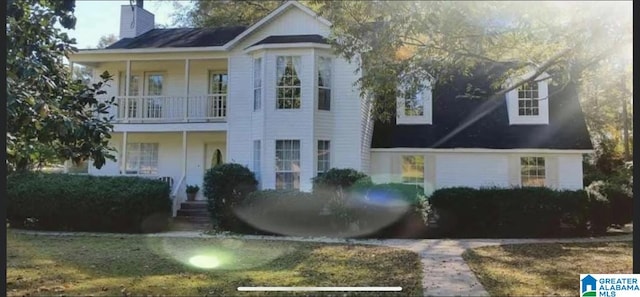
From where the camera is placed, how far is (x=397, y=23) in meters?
8.00

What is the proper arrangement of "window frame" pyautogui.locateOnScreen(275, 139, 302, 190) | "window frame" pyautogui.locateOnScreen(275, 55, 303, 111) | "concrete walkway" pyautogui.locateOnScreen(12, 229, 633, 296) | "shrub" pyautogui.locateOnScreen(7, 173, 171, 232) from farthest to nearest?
1. "window frame" pyautogui.locateOnScreen(275, 55, 303, 111)
2. "window frame" pyautogui.locateOnScreen(275, 139, 302, 190)
3. "shrub" pyautogui.locateOnScreen(7, 173, 171, 232)
4. "concrete walkway" pyautogui.locateOnScreen(12, 229, 633, 296)

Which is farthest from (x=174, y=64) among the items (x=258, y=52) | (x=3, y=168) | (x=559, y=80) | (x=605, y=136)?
(x=605, y=136)

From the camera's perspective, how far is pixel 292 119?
13.5m

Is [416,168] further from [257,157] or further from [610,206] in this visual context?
[610,206]

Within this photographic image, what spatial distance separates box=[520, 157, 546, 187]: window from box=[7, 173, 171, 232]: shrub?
10.0 meters

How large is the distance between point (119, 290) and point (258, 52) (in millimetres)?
9080

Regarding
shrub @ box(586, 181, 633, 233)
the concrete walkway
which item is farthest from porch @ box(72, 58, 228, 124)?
shrub @ box(586, 181, 633, 233)

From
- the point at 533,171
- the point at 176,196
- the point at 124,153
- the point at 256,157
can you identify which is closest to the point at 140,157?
the point at 124,153

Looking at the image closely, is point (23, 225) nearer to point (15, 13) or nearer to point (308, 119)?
point (308, 119)

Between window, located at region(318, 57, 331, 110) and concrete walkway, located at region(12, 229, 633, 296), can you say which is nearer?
concrete walkway, located at region(12, 229, 633, 296)


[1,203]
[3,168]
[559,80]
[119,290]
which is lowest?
[119,290]

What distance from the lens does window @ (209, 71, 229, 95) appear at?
1562 cm

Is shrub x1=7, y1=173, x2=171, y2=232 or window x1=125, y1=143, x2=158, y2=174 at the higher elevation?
window x1=125, y1=143, x2=158, y2=174

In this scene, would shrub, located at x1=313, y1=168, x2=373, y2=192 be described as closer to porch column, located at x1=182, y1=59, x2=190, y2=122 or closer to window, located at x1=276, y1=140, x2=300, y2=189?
window, located at x1=276, y1=140, x2=300, y2=189
